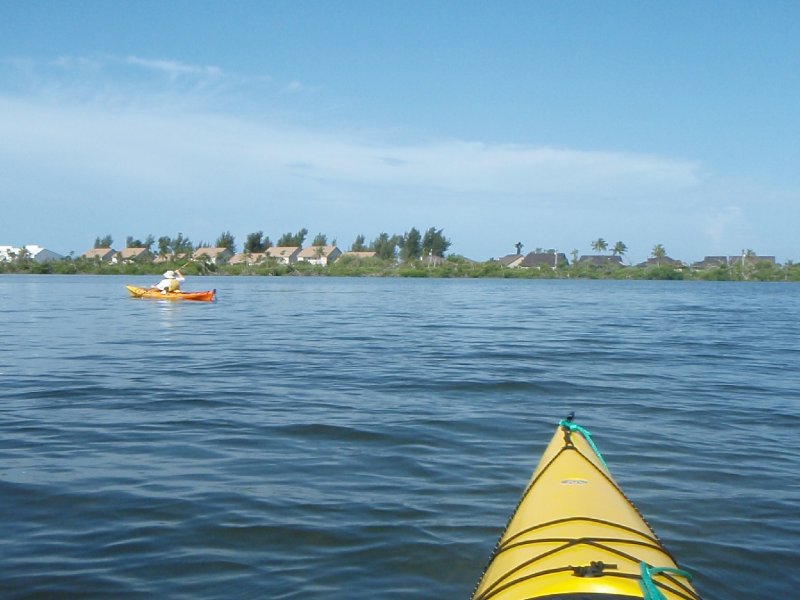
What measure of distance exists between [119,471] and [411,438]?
3.42 m

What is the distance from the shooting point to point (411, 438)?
9852 millimetres

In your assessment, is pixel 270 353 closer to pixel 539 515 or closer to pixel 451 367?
pixel 451 367

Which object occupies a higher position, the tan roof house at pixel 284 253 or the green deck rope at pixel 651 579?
the tan roof house at pixel 284 253

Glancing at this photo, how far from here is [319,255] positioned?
469 feet

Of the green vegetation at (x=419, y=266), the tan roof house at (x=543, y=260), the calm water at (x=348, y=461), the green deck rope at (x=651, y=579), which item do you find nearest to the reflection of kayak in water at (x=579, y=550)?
the green deck rope at (x=651, y=579)

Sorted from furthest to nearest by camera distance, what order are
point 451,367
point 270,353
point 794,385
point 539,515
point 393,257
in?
point 393,257 < point 270,353 < point 451,367 < point 794,385 < point 539,515

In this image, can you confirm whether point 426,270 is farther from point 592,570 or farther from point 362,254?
point 592,570

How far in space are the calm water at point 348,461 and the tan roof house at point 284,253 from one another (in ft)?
399

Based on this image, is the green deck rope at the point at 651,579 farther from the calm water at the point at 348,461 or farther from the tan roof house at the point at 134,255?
the tan roof house at the point at 134,255

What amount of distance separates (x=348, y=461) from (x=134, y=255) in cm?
14232

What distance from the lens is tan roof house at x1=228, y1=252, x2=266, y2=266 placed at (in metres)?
138

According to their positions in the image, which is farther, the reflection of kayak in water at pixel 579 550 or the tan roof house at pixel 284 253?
the tan roof house at pixel 284 253

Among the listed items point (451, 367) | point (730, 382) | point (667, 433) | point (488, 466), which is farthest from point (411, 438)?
point (730, 382)

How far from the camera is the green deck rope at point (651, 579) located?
3925mm
